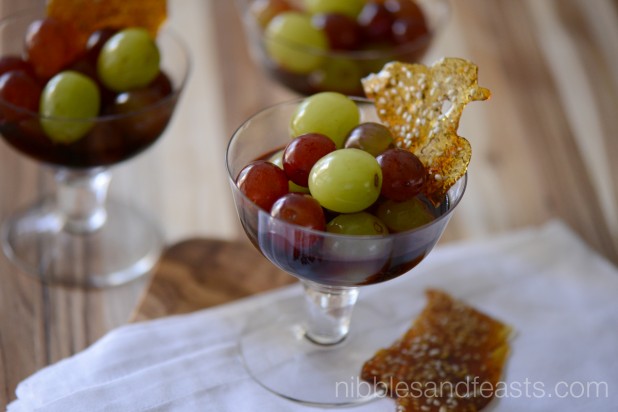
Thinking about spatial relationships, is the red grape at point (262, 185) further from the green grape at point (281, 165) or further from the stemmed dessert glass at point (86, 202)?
the stemmed dessert glass at point (86, 202)

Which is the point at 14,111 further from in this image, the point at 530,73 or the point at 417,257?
the point at 530,73

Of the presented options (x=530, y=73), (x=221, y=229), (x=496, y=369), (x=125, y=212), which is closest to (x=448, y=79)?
(x=496, y=369)

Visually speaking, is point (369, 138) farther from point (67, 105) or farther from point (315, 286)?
point (67, 105)

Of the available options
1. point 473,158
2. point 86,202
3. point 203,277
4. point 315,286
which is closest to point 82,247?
point 86,202

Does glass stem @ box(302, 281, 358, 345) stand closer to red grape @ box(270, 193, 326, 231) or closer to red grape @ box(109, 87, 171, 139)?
red grape @ box(270, 193, 326, 231)

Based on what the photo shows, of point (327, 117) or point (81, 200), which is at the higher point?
point (327, 117)
